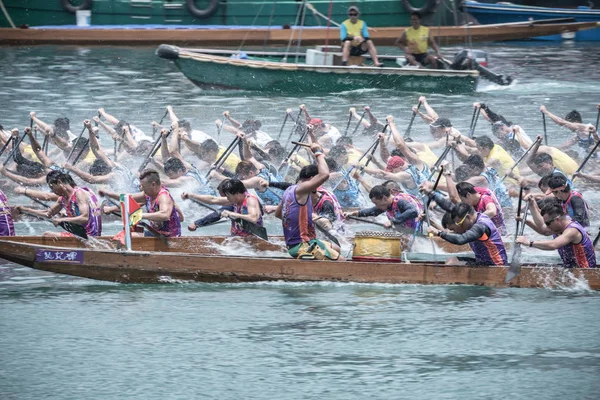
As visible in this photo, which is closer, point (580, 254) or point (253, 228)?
point (580, 254)

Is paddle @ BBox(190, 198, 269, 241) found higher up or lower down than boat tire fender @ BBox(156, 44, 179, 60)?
lower down

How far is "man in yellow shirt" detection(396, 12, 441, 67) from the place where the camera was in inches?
937

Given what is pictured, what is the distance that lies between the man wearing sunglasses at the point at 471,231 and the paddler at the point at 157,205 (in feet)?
9.29

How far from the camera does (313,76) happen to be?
2420 centimetres

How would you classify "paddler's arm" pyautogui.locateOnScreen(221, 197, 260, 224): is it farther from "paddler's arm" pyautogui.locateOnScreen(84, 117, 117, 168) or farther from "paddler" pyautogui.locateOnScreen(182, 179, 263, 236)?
"paddler's arm" pyautogui.locateOnScreen(84, 117, 117, 168)

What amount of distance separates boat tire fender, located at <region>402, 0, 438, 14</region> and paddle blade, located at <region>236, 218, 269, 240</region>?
2060 centimetres

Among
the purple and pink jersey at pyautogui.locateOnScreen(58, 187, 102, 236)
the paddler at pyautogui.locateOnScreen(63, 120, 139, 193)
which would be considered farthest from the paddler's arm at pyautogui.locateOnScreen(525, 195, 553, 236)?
the paddler at pyautogui.locateOnScreen(63, 120, 139, 193)

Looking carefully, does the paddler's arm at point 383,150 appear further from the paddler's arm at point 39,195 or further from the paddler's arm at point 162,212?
the paddler's arm at point 39,195

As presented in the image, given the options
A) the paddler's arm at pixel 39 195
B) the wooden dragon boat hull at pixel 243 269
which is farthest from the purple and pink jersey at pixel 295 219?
the paddler's arm at pixel 39 195

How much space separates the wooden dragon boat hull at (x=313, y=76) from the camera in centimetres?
2388

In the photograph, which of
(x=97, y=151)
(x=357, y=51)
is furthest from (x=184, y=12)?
(x=97, y=151)

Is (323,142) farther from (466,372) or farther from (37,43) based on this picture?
(37,43)

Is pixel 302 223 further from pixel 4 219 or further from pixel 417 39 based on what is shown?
pixel 417 39

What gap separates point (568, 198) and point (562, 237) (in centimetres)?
144
